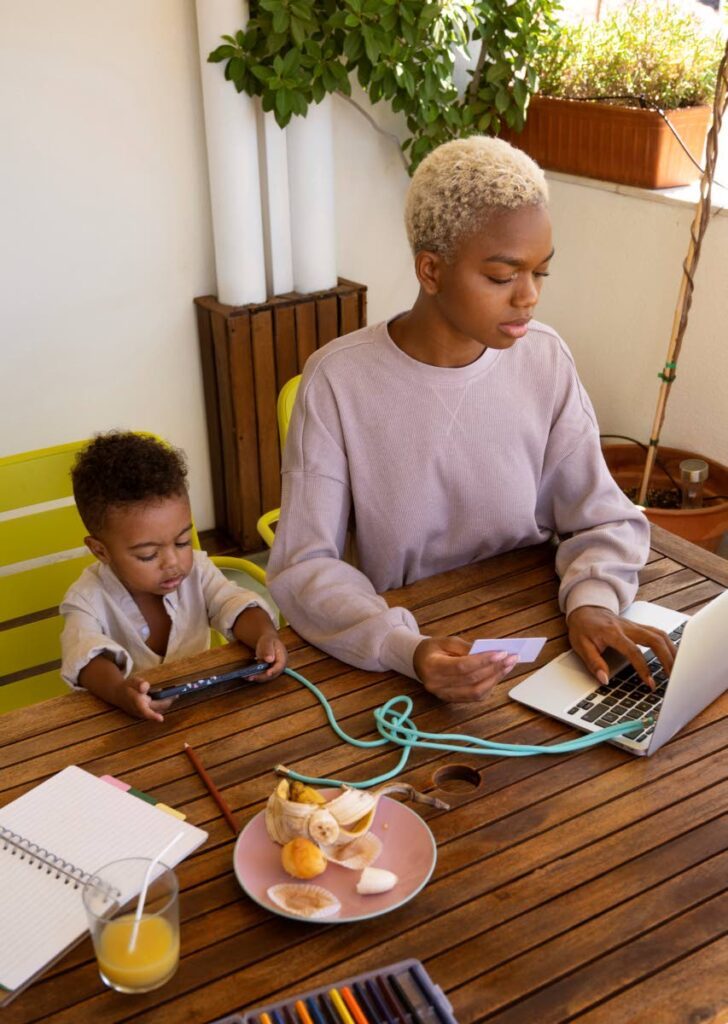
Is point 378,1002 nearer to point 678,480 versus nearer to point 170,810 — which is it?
point 170,810

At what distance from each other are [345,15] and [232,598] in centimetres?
207

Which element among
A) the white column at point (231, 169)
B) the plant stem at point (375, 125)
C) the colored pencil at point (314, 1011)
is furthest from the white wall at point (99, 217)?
the colored pencil at point (314, 1011)

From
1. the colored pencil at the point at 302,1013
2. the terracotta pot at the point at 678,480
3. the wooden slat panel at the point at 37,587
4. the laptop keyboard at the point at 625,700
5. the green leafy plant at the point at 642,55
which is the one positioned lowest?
the terracotta pot at the point at 678,480

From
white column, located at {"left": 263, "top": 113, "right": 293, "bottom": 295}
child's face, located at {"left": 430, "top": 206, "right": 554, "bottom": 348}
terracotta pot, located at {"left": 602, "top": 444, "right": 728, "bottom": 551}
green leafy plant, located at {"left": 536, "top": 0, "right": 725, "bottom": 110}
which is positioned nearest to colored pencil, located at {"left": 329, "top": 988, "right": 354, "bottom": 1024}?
child's face, located at {"left": 430, "top": 206, "right": 554, "bottom": 348}

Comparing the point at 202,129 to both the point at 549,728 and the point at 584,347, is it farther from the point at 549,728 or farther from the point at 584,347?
the point at 549,728

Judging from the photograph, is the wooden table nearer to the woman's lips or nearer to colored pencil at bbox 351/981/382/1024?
colored pencil at bbox 351/981/382/1024

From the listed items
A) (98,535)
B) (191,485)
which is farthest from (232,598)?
(191,485)

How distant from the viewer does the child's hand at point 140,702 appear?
142 centimetres

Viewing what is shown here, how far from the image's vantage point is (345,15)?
3100mm

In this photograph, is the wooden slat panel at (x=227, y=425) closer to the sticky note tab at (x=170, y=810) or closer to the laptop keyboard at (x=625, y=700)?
the laptop keyboard at (x=625, y=700)

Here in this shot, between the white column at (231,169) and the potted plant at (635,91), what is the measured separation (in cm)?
104

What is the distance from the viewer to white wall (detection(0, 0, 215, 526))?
2.98 m

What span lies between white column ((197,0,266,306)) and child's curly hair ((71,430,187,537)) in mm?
1608

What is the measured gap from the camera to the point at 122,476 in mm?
1738
